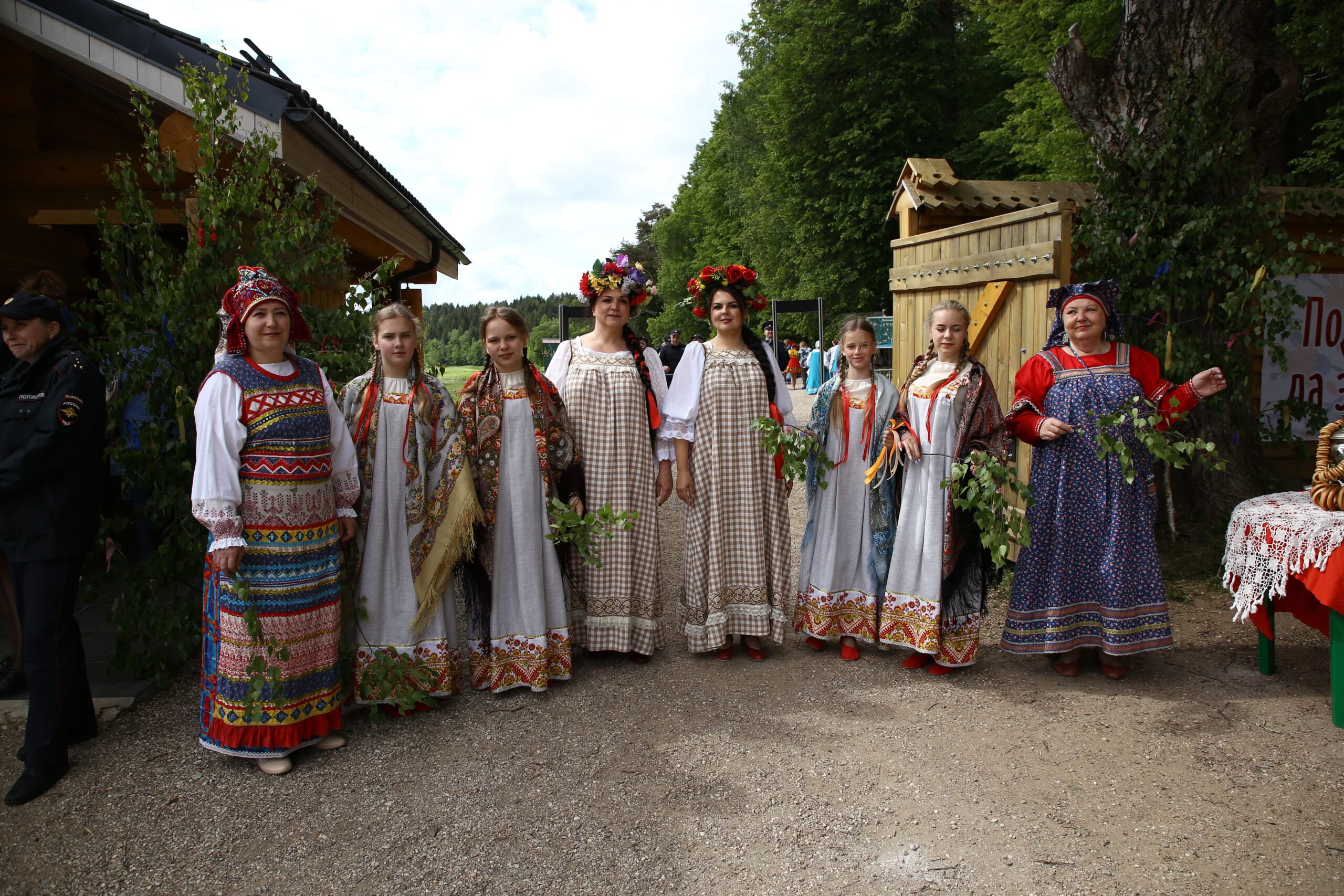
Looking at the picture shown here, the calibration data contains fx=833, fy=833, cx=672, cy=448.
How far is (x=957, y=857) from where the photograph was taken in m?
2.58

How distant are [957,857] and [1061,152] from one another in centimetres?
1378

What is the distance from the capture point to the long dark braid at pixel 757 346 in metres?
4.15

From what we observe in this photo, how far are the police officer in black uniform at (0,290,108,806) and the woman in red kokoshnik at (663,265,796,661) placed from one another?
8.02 feet

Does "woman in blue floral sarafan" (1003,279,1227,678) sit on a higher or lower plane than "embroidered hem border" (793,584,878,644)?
higher

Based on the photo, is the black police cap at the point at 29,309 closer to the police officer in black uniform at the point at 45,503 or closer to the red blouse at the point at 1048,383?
the police officer in black uniform at the point at 45,503

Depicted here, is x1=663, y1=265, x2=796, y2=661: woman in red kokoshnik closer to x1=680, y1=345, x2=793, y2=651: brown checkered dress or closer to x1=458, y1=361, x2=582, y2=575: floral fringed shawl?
x1=680, y1=345, x2=793, y2=651: brown checkered dress

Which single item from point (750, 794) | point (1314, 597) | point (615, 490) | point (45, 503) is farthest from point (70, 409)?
point (1314, 597)

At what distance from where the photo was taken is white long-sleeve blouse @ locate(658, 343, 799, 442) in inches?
162

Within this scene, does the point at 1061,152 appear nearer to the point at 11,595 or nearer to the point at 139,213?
the point at 139,213

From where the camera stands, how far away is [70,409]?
10.1 ft

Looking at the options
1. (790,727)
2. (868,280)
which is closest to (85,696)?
(790,727)

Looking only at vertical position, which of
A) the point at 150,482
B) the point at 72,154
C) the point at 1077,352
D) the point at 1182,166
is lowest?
the point at 150,482

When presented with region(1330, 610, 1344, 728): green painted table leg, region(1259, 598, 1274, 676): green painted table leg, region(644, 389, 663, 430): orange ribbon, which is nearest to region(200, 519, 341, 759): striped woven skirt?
region(644, 389, 663, 430): orange ribbon

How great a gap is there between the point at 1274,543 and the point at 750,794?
247cm
